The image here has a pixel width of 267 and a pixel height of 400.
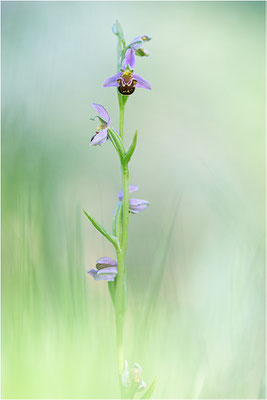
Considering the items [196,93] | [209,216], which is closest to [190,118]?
[196,93]

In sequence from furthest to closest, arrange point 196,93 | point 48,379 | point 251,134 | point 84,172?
point 196,93 → point 251,134 → point 84,172 → point 48,379

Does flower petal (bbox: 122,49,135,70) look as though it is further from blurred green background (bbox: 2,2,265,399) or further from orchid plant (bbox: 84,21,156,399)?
blurred green background (bbox: 2,2,265,399)

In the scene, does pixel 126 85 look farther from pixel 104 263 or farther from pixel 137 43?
pixel 104 263

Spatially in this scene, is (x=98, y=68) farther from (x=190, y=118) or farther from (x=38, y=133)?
(x=38, y=133)

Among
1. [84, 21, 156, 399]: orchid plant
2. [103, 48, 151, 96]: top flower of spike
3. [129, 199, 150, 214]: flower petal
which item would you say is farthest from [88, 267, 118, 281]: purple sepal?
[103, 48, 151, 96]: top flower of spike

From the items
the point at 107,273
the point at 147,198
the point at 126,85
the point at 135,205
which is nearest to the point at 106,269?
the point at 107,273

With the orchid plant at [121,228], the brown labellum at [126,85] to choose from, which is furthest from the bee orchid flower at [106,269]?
the brown labellum at [126,85]

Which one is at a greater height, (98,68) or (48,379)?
(98,68)
